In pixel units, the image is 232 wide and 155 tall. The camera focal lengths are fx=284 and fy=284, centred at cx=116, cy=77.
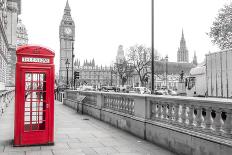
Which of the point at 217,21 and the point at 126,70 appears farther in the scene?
the point at 126,70

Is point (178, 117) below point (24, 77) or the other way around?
below

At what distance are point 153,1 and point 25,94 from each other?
8.85 metres

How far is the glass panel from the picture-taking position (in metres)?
7.54

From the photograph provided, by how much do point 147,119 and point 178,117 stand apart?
5.11 feet

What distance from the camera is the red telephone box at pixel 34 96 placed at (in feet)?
24.4

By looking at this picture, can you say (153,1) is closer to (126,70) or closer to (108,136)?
(108,136)

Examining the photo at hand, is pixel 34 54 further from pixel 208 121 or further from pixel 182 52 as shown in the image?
pixel 182 52

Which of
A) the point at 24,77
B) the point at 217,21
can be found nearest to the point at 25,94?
the point at 24,77

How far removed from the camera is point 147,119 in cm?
852

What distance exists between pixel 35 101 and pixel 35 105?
0.11 meters

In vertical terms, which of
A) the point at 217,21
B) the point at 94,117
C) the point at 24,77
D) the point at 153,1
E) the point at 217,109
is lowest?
the point at 94,117

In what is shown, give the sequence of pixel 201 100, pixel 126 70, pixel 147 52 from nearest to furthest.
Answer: pixel 201 100
pixel 147 52
pixel 126 70

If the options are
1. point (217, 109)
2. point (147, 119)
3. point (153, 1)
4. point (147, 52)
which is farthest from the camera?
point (147, 52)

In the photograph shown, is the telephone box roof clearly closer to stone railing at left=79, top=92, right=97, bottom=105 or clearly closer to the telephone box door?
the telephone box door
